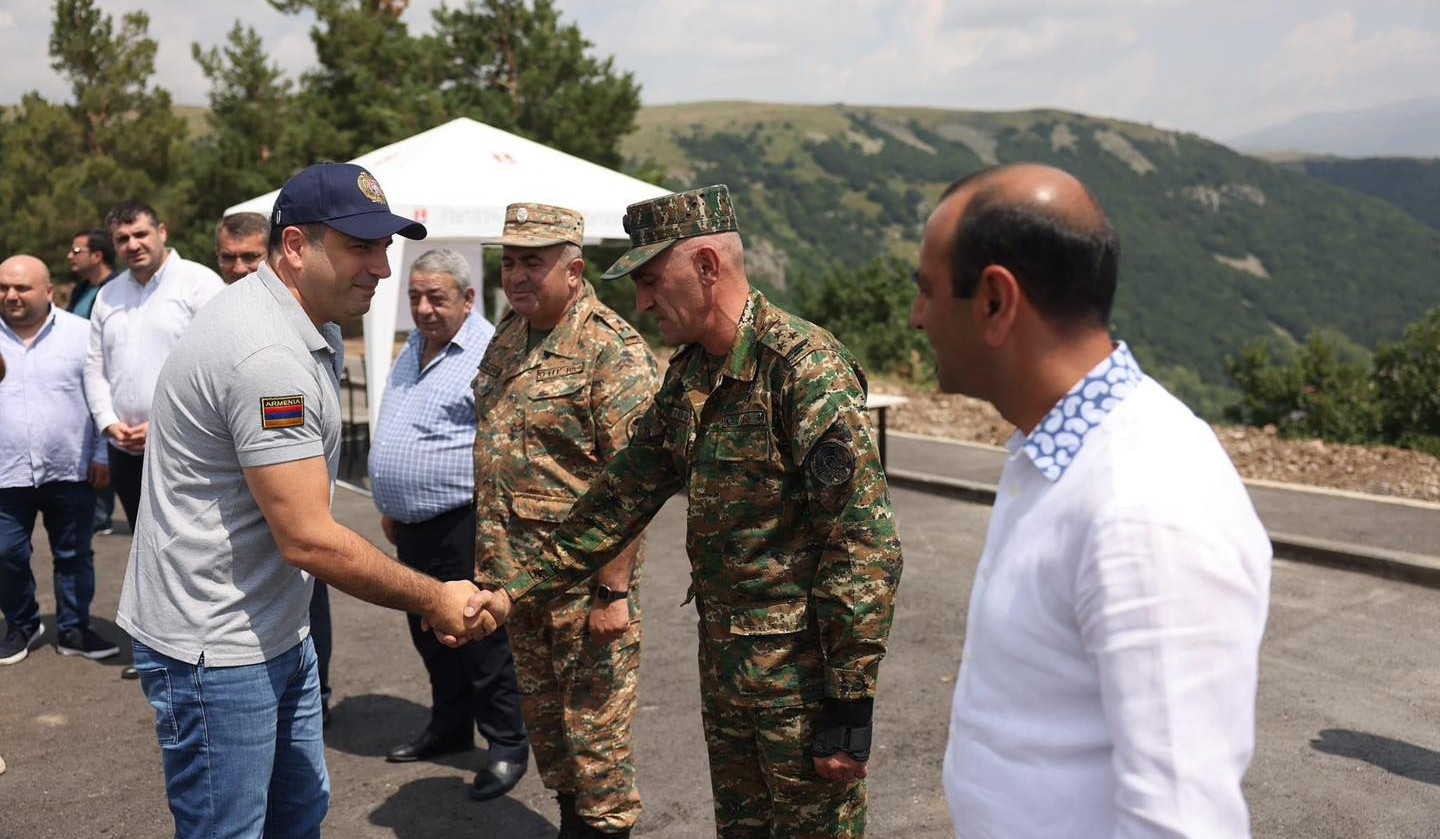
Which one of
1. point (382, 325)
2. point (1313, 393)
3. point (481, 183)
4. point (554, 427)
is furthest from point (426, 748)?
point (1313, 393)

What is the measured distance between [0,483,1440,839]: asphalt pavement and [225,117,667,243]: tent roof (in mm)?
3720

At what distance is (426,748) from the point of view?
4.95 meters

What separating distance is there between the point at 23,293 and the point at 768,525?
5107 mm

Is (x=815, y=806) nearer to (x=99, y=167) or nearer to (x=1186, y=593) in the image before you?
(x=1186, y=593)

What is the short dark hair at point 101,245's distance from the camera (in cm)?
804

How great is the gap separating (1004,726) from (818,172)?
150641 mm

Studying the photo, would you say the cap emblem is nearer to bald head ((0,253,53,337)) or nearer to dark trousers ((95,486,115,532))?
bald head ((0,253,53,337))

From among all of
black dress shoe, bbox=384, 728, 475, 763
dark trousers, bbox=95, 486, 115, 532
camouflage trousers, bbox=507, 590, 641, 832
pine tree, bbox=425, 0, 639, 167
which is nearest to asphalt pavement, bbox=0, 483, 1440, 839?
black dress shoe, bbox=384, 728, 475, 763

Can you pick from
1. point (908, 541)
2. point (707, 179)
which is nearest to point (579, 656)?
point (908, 541)

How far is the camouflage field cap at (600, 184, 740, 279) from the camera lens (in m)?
2.96

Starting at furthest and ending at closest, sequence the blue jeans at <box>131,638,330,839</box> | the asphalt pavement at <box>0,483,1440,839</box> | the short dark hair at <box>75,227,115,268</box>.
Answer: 1. the short dark hair at <box>75,227,115,268</box>
2. the asphalt pavement at <box>0,483,1440,839</box>
3. the blue jeans at <box>131,638,330,839</box>

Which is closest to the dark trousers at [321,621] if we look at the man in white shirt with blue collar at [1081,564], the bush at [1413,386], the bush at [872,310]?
the man in white shirt with blue collar at [1081,564]

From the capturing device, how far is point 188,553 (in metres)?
2.67

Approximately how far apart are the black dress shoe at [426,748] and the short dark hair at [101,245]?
4868 mm
